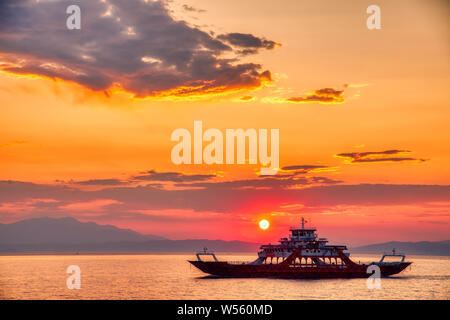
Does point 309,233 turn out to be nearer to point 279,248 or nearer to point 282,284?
point 279,248

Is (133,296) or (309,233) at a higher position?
(309,233)

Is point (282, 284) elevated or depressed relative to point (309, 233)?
depressed
